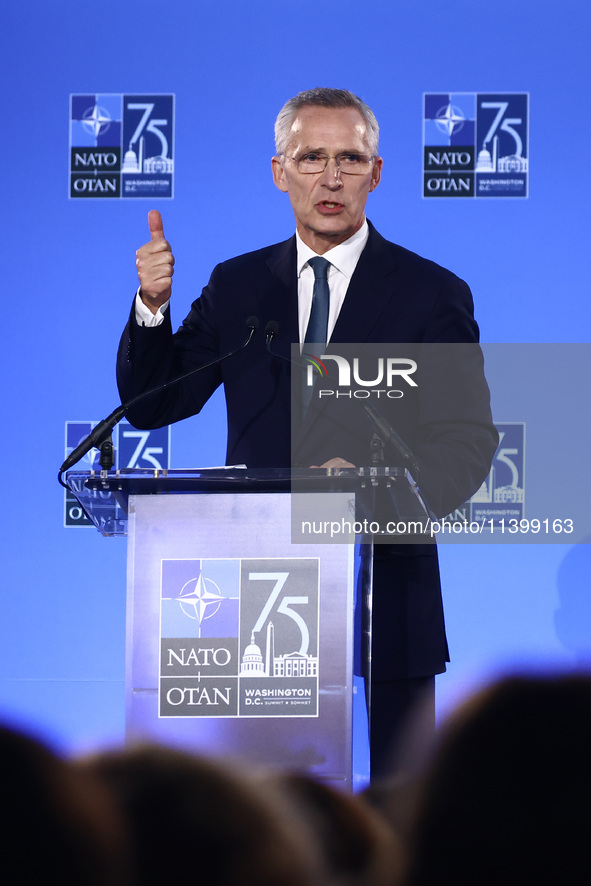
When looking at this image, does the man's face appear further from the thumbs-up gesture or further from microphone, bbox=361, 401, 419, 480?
microphone, bbox=361, 401, 419, 480

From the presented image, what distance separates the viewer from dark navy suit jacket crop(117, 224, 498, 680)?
1.65 meters

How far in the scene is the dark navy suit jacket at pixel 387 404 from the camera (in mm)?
1648

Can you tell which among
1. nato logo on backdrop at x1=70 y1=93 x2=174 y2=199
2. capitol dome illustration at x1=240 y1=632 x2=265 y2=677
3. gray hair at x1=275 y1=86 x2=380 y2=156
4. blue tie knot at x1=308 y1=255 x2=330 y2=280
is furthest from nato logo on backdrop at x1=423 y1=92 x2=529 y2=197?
capitol dome illustration at x1=240 y1=632 x2=265 y2=677

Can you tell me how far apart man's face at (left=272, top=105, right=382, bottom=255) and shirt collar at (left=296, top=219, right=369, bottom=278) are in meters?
0.02

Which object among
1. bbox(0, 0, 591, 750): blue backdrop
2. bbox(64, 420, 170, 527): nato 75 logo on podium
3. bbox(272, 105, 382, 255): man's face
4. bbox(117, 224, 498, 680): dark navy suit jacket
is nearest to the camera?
bbox(117, 224, 498, 680): dark navy suit jacket

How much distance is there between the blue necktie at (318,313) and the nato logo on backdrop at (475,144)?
121 cm

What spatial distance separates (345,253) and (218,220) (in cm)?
119

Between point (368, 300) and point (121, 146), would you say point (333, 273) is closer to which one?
point (368, 300)

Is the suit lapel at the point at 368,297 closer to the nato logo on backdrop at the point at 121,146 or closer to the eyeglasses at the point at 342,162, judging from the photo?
the eyeglasses at the point at 342,162

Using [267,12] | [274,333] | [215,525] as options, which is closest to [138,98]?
[267,12]

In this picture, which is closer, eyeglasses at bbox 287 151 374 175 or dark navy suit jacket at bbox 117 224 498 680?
dark navy suit jacket at bbox 117 224 498 680

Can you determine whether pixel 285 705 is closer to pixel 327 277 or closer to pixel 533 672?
pixel 533 672

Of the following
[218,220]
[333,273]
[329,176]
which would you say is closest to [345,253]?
[333,273]

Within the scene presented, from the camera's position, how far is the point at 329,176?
2.01 meters
